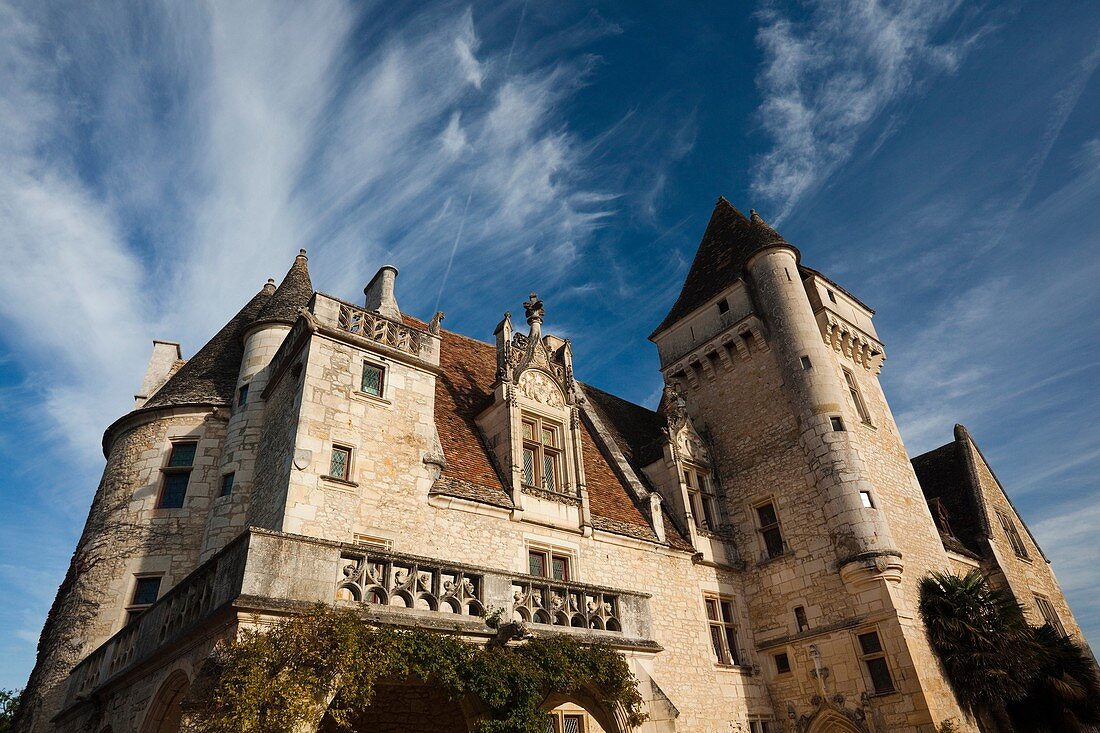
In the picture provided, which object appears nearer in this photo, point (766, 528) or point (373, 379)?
point (373, 379)

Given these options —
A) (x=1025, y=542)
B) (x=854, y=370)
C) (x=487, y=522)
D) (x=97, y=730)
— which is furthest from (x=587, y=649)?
(x=1025, y=542)

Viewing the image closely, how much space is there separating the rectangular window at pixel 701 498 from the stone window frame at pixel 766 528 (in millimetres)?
1033

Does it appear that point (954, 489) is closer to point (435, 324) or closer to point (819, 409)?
point (819, 409)

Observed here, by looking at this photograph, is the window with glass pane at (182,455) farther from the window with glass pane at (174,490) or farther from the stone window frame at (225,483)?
the stone window frame at (225,483)

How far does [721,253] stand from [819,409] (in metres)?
7.35

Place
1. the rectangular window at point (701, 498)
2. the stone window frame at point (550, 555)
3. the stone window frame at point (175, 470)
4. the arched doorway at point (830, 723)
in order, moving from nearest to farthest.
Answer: the stone window frame at point (175, 470) < the stone window frame at point (550, 555) < the arched doorway at point (830, 723) < the rectangular window at point (701, 498)

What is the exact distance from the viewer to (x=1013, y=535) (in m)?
23.2

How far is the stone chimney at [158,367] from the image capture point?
15.9 meters

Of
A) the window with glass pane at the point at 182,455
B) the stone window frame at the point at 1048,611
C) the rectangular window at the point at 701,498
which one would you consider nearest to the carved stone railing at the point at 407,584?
the window with glass pane at the point at 182,455

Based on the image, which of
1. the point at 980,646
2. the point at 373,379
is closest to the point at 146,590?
the point at 373,379

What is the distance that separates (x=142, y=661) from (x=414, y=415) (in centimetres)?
548

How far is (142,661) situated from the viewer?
28.6 ft

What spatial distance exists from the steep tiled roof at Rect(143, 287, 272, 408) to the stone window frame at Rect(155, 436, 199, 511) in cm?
79

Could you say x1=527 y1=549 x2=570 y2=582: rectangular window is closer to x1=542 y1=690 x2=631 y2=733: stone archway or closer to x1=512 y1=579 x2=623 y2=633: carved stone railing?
x1=512 y1=579 x2=623 y2=633: carved stone railing
